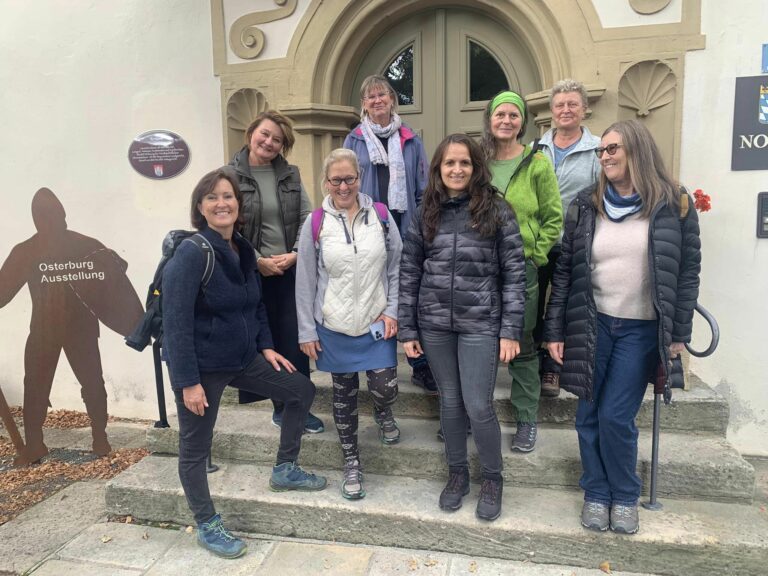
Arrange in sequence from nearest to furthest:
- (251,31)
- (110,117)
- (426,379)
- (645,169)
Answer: (645,169), (426,379), (251,31), (110,117)

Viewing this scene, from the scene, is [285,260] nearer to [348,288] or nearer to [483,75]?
[348,288]

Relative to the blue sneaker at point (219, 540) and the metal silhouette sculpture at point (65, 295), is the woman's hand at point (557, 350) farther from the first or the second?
the metal silhouette sculpture at point (65, 295)

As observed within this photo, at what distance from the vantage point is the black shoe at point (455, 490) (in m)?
2.62

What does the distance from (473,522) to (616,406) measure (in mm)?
825

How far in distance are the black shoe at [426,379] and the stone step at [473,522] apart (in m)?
0.57

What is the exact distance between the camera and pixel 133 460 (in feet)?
13.1

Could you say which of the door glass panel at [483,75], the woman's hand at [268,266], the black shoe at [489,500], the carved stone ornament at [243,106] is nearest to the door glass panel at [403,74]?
the door glass panel at [483,75]

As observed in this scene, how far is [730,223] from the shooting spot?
3.56m

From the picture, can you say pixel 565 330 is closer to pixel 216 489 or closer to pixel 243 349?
pixel 243 349

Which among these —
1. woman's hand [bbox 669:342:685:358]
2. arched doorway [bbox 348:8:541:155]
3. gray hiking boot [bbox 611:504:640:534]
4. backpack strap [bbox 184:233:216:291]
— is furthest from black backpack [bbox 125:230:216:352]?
arched doorway [bbox 348:8:541:155]

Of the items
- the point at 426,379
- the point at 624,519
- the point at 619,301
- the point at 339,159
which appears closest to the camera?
the point at 619,301

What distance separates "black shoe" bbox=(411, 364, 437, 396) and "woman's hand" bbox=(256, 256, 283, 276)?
3.48 ft

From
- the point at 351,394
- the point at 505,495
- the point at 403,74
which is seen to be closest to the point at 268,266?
the point at 351,394

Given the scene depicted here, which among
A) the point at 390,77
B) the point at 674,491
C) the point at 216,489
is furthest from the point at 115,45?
the point at 674,491
